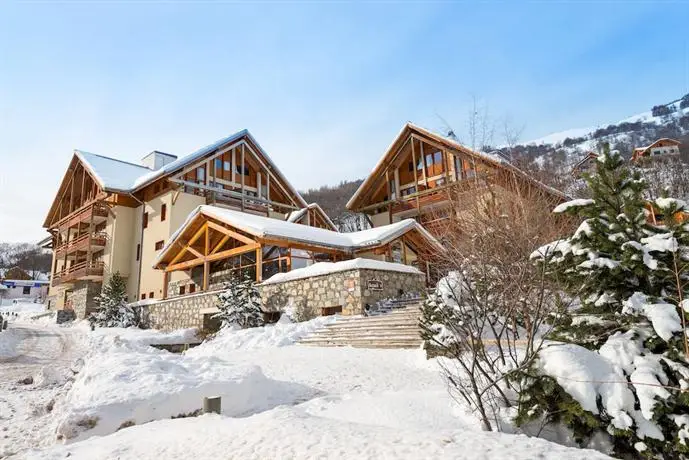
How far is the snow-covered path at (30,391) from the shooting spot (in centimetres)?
499

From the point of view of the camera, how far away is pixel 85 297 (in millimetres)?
27312

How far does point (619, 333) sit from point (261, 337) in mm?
9210

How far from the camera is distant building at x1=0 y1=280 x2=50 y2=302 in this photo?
56688 mm

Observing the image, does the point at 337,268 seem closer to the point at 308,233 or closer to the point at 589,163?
the point at 308,233

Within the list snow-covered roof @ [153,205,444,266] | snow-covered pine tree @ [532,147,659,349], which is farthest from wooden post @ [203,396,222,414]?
snow-covered roof @ [153,205,444,266]

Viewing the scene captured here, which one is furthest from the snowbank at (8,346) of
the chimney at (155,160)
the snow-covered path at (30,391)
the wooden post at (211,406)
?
the chimney at (155,160)

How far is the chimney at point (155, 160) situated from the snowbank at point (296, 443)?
31340 millimetres

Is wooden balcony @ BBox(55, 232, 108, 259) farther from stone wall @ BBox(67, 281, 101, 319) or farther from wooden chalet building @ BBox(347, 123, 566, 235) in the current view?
wooden chalet building @ BBox(347, 123, 566, 235)

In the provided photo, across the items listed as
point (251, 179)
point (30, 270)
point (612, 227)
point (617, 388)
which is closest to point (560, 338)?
point (617, 388)

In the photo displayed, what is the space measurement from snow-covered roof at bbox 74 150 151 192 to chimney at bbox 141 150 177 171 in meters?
0.65

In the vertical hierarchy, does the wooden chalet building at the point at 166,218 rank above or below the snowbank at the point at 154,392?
above

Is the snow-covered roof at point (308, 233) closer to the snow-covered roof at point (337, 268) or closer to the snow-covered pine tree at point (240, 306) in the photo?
the snow-covered roof at point (337, 268)

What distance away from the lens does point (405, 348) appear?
377 inches

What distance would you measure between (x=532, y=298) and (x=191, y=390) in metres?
5.63
